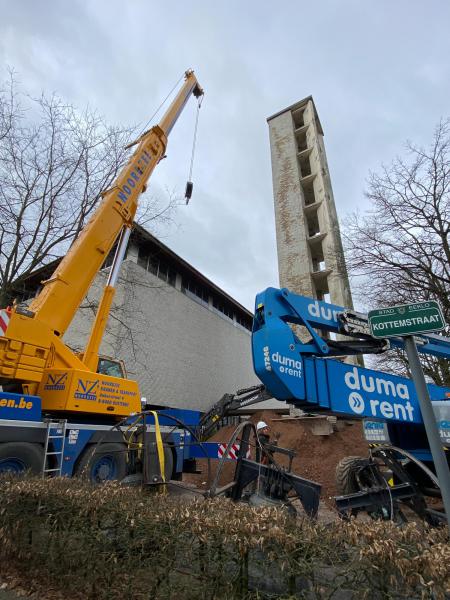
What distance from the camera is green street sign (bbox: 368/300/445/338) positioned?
8.75ft

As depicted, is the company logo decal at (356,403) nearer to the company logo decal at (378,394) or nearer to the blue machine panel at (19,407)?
the company logo decal at (378,394)

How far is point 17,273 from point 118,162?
5805 millimetres

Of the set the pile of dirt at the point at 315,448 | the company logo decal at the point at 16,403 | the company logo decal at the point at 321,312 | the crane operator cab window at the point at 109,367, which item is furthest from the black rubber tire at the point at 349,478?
the crane operator cab window at the point at 109,367

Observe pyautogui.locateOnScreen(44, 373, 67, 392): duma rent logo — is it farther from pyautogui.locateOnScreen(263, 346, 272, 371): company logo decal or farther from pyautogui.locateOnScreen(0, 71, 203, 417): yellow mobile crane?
pyautogui.locateOnScreen(263, 346, 272, 371): company logo decal

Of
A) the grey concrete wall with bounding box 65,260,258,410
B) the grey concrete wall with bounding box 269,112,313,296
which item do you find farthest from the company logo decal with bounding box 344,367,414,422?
the grey concrete wall with bounding box 269,112,313,296

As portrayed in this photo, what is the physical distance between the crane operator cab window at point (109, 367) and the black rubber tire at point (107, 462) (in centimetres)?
213

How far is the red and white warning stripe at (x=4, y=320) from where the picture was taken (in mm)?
5758

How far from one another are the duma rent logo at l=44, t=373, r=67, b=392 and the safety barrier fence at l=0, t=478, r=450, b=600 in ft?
10.8

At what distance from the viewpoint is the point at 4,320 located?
19.1 ft

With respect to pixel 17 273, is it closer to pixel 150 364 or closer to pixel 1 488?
pixel 150 364

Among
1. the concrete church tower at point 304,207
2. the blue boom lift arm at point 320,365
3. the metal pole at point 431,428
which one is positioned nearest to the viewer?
the metal pole at point 431,428

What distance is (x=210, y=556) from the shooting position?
7.57ft

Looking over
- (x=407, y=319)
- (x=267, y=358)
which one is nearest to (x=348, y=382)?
(x=267, y=358)

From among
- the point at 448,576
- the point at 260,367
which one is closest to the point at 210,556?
the point at 448,576
